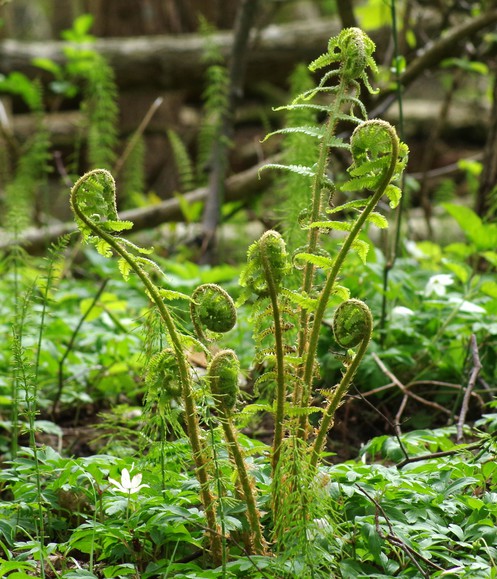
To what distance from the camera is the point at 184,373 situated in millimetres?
1424

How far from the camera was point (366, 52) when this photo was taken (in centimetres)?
148

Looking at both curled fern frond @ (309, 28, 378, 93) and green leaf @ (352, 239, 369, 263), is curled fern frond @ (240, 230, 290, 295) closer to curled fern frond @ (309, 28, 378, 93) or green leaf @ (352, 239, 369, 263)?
green leaf @ (352, 239, 369, 263)

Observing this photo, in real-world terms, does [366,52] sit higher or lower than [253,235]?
higher

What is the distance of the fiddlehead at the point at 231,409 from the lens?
1406 mm

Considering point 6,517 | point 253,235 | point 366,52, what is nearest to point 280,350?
point 366,52

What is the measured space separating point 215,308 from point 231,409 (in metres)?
0.19

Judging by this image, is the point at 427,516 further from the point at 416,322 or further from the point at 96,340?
the point at 96,340

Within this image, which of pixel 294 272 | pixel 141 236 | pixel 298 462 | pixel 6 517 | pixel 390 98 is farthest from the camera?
pixel 141 236

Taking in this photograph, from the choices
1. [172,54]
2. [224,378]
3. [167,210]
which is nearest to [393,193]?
[224,378]

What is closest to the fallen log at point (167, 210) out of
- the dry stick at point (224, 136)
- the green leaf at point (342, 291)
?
the dry stick at point (224, 136)

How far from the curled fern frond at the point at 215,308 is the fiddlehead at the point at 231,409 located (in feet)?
0.16

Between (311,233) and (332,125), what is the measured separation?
21 centimetres

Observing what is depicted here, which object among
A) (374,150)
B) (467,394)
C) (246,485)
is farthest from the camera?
(467,394)

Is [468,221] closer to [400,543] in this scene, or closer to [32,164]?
[400,543]
